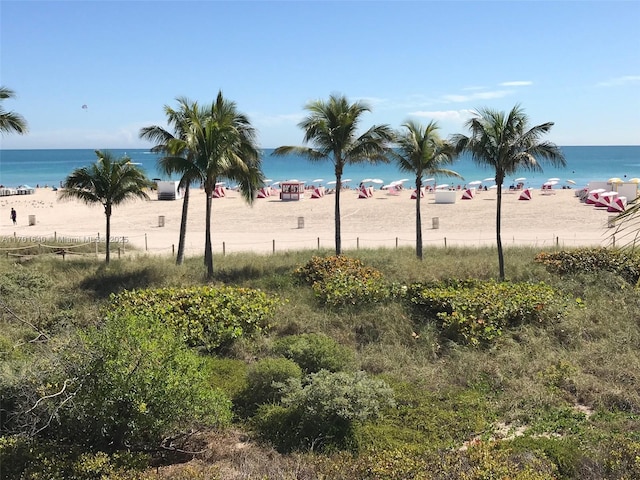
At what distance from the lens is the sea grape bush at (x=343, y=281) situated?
14.1 metres

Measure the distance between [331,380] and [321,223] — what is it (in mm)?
29139

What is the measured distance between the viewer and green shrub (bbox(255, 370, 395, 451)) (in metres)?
7.89

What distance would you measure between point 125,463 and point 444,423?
435 centimetres

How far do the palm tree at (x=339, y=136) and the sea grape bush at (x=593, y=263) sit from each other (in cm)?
663

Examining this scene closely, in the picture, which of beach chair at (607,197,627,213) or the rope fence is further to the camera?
beach chair at (607,197,627,213)

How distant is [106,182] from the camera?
20.3m

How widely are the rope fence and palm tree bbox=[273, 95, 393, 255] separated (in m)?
4.86

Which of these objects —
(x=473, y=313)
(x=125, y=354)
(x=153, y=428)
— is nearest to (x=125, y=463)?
(x=153, y=428)

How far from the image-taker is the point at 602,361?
35.2ft

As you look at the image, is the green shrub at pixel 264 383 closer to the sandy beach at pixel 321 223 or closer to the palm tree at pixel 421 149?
the palm tree at pixel 421 149

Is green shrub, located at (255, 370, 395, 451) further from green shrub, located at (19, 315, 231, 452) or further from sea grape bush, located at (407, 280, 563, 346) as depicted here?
sea grape bush, located at (407, 280, 563, 346)

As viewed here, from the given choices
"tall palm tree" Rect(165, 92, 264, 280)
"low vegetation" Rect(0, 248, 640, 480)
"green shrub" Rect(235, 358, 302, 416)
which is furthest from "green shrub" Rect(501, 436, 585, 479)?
"tall palm tree" Rect(165, 92, 264, 280)

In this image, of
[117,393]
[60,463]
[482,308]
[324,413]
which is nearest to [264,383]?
[324,413]

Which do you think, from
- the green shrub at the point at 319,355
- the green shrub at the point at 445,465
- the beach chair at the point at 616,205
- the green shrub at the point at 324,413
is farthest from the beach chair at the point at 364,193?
the green shrub at the point at 445,465
